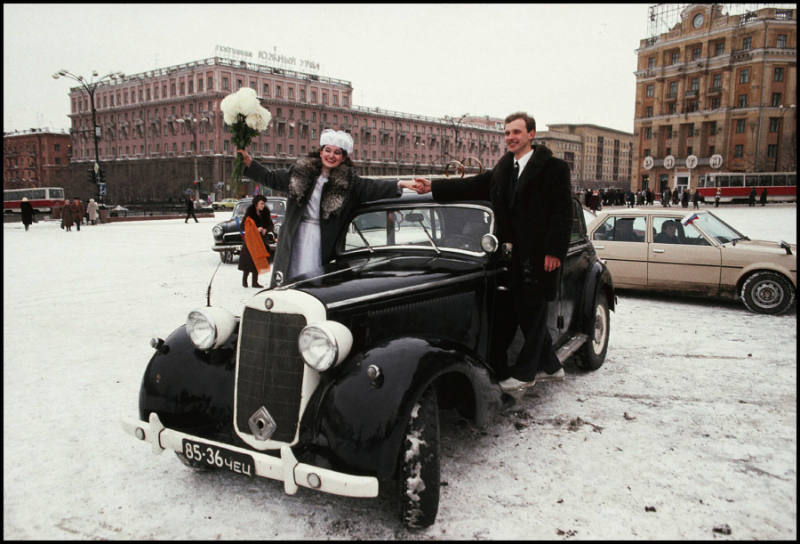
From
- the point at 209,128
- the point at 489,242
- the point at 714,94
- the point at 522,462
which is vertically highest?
the point at 714,94

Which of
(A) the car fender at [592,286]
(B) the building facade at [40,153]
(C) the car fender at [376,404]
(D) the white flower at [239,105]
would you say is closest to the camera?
(C) the car fender at [376,404]

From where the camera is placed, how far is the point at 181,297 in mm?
9812

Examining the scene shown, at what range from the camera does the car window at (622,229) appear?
31.0ft

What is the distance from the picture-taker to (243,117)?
4227 mm

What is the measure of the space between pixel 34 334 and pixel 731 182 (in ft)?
182

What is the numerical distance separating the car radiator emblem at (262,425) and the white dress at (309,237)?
5.36 feet

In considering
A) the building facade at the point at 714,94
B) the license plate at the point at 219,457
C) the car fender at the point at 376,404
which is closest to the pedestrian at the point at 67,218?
the license plate at the point at 219,457

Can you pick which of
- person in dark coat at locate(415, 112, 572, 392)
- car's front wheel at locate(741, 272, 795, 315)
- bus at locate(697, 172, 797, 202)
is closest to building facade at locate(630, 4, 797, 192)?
bus at locate(697, 172, 797, 202)

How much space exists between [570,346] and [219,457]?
3.33 m

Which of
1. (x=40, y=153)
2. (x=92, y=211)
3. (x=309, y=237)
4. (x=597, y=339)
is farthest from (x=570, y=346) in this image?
(x=40, y=153)

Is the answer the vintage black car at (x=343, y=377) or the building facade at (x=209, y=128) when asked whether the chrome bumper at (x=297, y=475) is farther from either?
the building facade at (x=209, y=128)

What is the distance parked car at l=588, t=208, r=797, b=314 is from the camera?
8.30 m

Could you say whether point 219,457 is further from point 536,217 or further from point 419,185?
point 536,217

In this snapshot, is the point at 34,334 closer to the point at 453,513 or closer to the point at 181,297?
the point at 181,297
